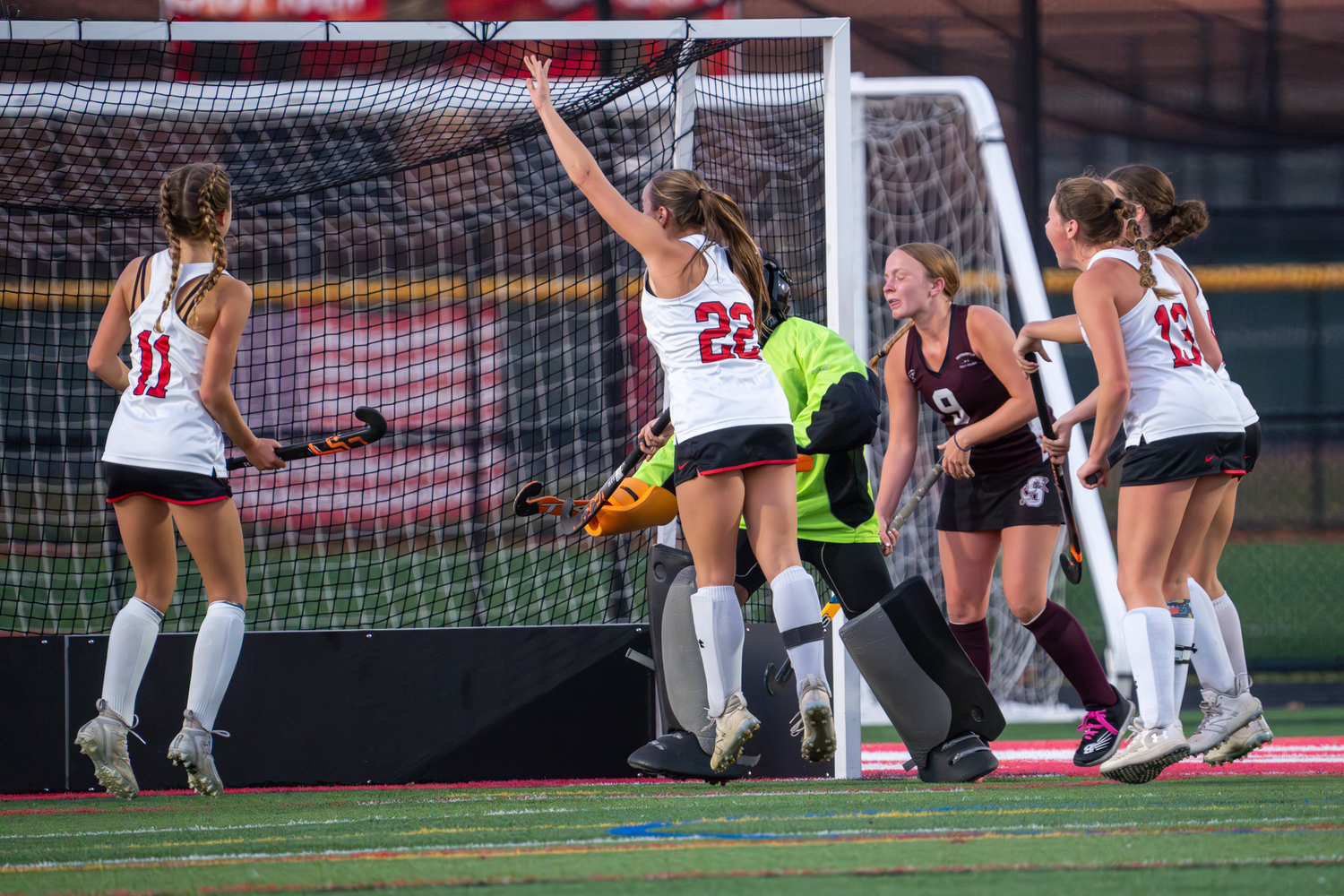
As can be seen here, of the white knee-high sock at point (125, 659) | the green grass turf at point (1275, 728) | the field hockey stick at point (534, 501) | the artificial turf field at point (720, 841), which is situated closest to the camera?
the artificial turf field at point (720, 841)

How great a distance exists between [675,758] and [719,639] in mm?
507

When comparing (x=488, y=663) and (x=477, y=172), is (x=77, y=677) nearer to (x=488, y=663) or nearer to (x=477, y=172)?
(x=488, y=663)

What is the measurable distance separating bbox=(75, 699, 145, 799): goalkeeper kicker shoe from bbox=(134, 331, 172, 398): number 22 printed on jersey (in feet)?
2.68

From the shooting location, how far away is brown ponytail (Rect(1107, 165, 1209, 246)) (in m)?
3.43

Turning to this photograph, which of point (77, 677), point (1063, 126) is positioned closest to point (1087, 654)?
point (77, 677)

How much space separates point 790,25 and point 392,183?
4.15 metres

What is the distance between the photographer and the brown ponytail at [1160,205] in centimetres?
343

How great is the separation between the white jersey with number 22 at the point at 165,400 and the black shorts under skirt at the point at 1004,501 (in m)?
2.15

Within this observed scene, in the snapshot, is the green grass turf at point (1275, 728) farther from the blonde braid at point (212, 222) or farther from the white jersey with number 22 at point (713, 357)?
the blonde braid at point (212, 222)

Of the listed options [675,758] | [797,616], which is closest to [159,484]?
[675,758]

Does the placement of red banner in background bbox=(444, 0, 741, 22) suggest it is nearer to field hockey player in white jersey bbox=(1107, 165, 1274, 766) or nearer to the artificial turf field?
field hockey player in white jersey bbox=(1107, 165, 1274, 766)

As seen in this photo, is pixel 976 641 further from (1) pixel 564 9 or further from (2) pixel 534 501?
(1) pixel 564 9

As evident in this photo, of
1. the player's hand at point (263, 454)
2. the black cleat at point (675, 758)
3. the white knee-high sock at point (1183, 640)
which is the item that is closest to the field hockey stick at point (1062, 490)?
the white knee-high sock at point (1183, 640)

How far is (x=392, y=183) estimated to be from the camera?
25.1 ft
